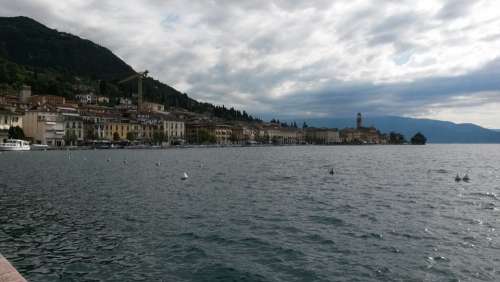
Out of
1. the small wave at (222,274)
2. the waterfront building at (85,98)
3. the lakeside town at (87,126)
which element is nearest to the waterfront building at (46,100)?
the lakeside town at (87,126)

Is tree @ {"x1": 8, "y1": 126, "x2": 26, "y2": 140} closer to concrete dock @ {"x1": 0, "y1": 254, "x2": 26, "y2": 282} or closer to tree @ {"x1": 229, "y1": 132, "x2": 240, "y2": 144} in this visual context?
tree @ {"x1": 229, "y1": 132, "x2": 240, "y2": 144}

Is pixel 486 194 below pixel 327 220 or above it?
below

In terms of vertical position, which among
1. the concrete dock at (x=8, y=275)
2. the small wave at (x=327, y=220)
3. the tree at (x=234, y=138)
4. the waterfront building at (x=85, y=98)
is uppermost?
the waterfront building at (x=85, y=98)

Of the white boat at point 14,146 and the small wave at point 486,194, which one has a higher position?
the white boat at point 14,146

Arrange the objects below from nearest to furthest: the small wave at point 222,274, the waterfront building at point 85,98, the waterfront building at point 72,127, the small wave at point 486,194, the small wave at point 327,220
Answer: the small wave at point 222,274, the small wave at point 327,220, the small wave at point 486,194, the waterfront building at point 72,127, the waterfront building at point 85,98

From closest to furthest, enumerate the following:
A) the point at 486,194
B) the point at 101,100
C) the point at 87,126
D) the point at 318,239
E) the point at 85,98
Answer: the point at 318,239
the point at 486,194
the point at 87,126
the point at 85,98
the point at 101,100

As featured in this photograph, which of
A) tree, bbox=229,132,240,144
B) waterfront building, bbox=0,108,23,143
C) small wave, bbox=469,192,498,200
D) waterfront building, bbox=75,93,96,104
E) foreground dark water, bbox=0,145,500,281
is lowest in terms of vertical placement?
small wave, bbox=469,192,498,200

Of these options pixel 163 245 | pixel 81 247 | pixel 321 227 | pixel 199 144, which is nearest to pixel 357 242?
pixel 321 227

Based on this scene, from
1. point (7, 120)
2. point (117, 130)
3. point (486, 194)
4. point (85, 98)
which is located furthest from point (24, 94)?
point (486, 194)

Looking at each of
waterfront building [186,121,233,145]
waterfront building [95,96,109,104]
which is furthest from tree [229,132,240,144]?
waterfront building [95,96,109,104]

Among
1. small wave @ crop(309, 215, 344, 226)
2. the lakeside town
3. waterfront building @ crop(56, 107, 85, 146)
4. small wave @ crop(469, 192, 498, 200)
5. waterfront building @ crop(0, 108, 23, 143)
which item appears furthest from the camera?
waterfront building @ crop(56, 107, 85, 146)

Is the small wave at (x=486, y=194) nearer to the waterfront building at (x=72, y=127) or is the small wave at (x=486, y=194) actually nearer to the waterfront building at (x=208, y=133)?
the waterfront building at (x=72, y=127)

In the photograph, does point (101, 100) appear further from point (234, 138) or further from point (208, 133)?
point (234, 138)

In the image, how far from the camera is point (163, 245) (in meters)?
14.1
